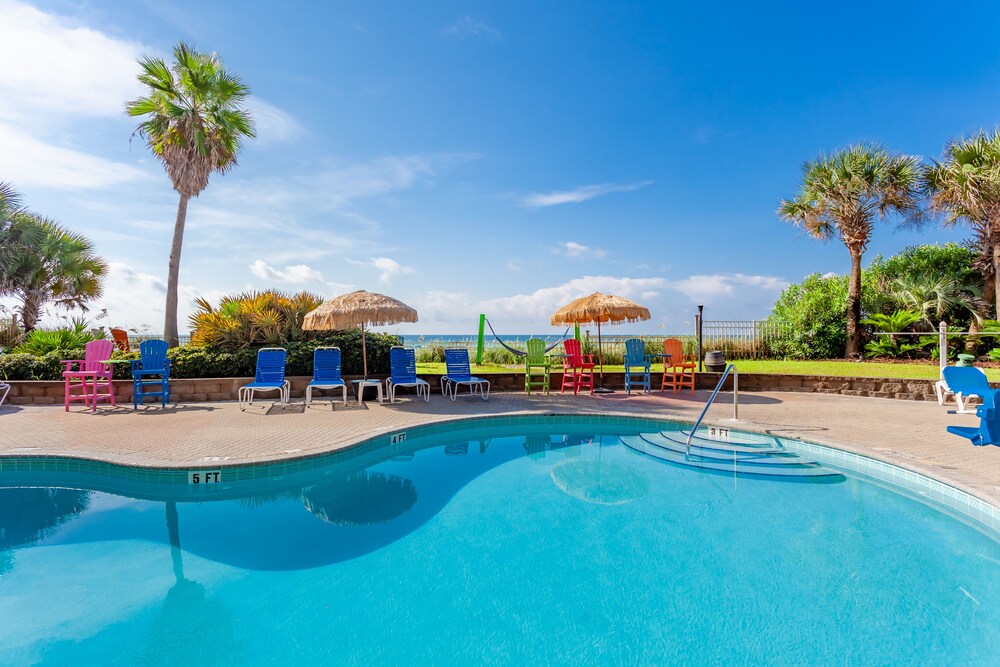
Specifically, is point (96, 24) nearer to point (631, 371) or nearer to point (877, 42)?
point (631, 371)

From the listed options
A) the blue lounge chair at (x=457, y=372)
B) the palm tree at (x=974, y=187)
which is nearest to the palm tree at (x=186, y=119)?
the blue lounge chair at (x=457, y=372)

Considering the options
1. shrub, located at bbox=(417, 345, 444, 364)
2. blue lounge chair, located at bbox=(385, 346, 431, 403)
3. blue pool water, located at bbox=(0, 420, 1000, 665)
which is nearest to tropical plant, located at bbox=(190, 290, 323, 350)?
blue lounge chair, located at bbox=(385, 346, 431, 403)

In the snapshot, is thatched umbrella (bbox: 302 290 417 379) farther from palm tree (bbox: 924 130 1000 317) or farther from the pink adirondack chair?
palm tree (bbox: 924 130 1000 317)

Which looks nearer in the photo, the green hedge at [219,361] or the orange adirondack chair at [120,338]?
the green hedge at [219,361]

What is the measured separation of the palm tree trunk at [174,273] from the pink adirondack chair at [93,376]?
279 cm

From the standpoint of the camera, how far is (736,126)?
12.2m

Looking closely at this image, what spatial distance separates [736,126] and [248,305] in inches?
483

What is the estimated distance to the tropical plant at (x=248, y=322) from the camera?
999 centimetres

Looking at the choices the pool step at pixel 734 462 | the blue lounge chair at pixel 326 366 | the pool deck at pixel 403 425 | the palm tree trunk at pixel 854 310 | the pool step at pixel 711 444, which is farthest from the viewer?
the palm tree trunk at pixel 854 310

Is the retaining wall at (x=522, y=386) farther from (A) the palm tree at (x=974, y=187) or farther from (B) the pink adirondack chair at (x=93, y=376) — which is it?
(A) the palm tree at (x=974, y=187)

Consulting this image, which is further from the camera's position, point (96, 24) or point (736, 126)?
point (736, 126)

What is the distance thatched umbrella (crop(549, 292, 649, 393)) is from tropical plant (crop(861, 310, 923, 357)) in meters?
7.38

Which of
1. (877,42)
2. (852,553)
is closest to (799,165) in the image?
(877,42)

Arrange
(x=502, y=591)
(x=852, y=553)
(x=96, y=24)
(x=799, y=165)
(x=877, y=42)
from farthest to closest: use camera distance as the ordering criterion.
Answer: (x=799, y=165), (x=877, y=42), (x=96, y=24), (x=852, y=553), (x=502, y=591)
